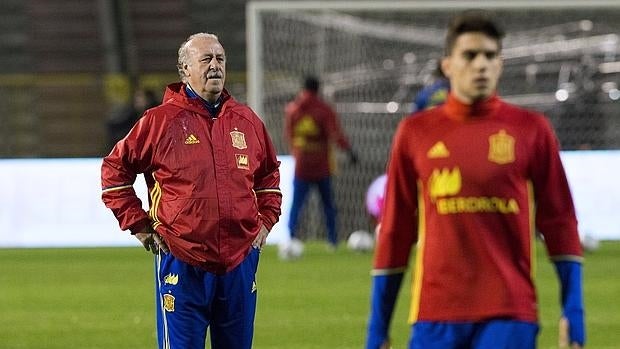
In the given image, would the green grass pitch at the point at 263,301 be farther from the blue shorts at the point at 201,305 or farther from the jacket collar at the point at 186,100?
the jacket collar at the point at 186,100

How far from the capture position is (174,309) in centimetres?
662

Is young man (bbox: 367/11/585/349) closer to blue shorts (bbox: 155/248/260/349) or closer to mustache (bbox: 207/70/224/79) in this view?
blue shorts (bbox: 155/248/260/349)

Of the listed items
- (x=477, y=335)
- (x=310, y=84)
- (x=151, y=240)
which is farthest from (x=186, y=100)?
(x=310, y=84)

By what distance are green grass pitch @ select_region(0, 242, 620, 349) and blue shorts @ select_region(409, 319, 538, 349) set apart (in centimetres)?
558

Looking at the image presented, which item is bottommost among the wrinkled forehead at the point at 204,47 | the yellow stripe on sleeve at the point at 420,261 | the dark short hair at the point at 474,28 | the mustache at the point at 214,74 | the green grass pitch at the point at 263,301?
the green grass pitch at the point at 263,301

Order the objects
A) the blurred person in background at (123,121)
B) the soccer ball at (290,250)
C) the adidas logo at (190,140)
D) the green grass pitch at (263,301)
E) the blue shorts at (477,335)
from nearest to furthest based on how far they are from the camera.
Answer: the blue shorts at (477,335), the adidas logo at (190,140), the green grass pitch at (263,301), the soccer ball at (290,250), the blurred person in background at (123,121)

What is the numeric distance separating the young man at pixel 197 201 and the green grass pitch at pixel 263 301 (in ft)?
12.7

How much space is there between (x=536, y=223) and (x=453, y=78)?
22.6 inches

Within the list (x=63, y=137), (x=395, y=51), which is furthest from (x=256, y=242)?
(x=63, y=137)

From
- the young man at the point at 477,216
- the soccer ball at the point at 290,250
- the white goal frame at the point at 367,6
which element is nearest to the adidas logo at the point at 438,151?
the young man at the point at 477,216

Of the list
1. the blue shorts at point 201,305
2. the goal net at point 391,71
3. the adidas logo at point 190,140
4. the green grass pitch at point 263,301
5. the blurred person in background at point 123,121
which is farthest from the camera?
the blurred person in background at point 123,121

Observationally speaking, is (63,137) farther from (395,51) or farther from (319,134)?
(319,134)

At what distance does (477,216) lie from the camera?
4953 millimetres

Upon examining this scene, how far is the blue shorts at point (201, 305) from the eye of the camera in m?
6.62
